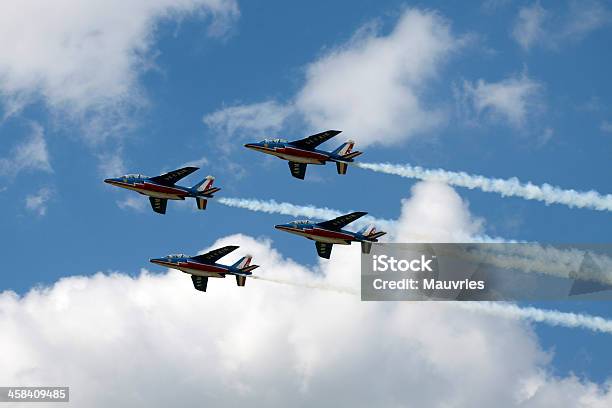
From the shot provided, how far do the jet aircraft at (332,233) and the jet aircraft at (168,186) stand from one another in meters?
13.5

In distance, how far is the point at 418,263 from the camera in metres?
128

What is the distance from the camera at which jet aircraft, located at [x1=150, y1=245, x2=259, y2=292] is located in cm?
14975

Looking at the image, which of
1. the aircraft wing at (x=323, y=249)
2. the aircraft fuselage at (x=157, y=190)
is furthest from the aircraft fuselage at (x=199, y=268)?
the aircraft wing at (x=323, y=249)

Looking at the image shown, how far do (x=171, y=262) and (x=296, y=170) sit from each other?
24489 millimetres

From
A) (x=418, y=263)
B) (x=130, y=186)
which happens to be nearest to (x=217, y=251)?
(x=130, y=186)

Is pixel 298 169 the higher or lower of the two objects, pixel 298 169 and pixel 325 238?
the higher

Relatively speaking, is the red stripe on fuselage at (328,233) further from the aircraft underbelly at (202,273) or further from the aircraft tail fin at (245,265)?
the aircraft underbelly at (202,273)

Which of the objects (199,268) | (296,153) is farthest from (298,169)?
(199,268)

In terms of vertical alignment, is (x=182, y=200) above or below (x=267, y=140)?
below

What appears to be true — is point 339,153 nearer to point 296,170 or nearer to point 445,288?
point 296,170

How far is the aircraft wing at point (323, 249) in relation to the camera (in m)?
149

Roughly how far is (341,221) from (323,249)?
662 centimetres

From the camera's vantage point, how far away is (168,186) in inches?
5832

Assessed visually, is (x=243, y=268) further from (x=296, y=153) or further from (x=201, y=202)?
(x=296, y=153)
